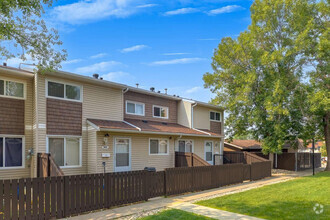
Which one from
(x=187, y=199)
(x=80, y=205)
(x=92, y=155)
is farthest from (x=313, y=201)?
(x=92, y=155)

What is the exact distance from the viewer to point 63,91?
1224cm

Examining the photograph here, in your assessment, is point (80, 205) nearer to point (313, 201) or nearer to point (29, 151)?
point (29, 151)

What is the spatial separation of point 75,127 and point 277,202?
9.10 m

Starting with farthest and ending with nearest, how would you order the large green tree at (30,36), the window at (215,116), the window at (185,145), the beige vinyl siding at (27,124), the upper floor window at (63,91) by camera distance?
the window at (215,116) → the window at (185,145) → the upper floor window at (63,91) → the beige vinyl siding at (27,124) → the large green tree at (30,36)

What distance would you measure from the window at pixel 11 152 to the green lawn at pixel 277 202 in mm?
7965

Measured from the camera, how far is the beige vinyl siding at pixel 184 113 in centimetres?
1875

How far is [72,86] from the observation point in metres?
12.6

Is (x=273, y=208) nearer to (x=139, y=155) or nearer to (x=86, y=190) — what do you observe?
(x=86, y=190)

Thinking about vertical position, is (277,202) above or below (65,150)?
below

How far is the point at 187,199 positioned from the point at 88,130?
6096 mm

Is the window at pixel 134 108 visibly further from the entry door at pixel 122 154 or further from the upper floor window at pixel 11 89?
the upper floor window at pixel 11 89

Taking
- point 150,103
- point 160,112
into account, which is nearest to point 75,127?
point 150,103

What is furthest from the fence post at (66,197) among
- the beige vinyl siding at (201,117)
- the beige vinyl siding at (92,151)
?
the beige vinyl siding at (201,117)

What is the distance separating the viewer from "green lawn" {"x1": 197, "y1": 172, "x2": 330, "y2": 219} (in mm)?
7182
